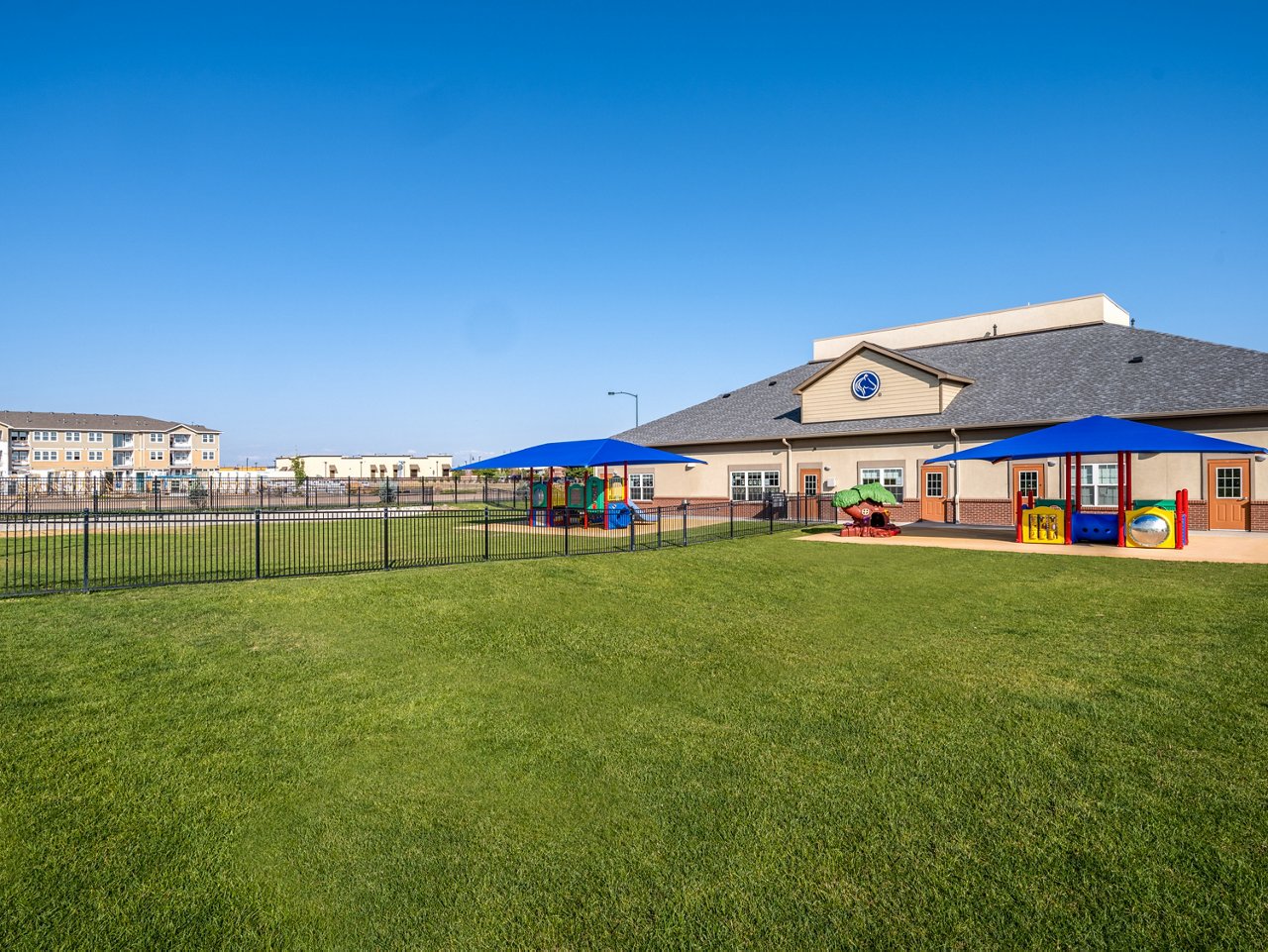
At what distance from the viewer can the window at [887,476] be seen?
1080 inches

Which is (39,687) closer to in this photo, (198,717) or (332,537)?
(198,717)

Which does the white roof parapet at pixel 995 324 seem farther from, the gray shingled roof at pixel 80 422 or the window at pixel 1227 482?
the gray shingled roof at pixel 80 422

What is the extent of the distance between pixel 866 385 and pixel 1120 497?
11.4 metres

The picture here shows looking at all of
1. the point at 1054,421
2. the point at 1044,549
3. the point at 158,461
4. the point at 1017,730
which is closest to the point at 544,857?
the point at 1017,730

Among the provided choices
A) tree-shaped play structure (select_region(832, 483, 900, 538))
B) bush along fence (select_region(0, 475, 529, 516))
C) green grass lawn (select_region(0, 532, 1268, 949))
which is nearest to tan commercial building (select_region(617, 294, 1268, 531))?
tree-shaped play structure (select_region(832, 483, 900, 538))

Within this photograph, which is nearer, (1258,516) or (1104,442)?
(1104,442)

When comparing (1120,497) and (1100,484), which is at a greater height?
(1100,484)

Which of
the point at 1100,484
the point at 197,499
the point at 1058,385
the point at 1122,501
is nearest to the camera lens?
the point at 1122,501

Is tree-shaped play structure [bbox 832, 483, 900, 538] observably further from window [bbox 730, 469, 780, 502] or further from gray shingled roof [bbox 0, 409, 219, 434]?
gray shingled roof [bbox 0, 409, 219, 434]

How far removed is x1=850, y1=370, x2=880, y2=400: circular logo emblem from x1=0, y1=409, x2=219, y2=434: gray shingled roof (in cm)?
10186

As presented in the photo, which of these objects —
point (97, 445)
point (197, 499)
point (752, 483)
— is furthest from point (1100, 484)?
point (97, 445)

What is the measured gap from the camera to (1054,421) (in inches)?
928

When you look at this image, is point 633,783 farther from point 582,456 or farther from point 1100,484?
point 1100,484

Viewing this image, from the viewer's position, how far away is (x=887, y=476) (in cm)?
2777
